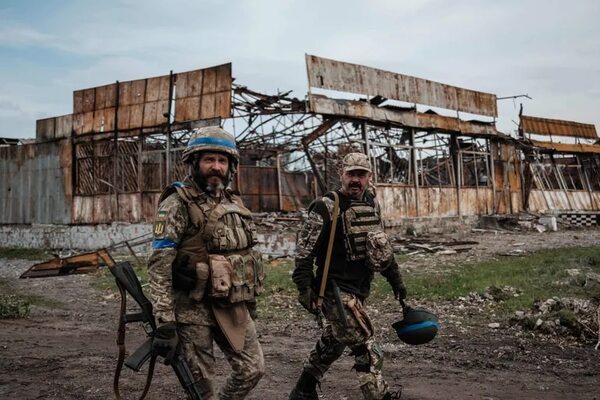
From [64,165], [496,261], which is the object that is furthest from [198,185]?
[64,165]

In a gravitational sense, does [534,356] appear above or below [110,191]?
below

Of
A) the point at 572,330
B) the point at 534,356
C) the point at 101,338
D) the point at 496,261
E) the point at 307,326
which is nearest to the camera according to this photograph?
the point at 534,356

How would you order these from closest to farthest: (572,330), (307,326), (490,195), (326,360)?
(326,360) → (572,330) → (307,326) → (490,195)

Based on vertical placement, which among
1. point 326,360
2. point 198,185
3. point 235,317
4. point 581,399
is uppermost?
point 198,185

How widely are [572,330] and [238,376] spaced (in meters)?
4.41

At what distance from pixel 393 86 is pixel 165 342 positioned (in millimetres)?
15088

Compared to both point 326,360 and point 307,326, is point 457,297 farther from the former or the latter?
point 326,360

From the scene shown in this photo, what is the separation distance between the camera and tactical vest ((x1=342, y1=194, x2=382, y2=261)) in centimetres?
385

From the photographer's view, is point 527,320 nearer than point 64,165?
Yes

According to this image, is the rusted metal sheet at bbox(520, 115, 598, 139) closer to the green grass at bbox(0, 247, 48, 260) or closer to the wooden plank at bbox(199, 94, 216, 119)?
the wooden plank at bbox(199, 94, 216, 119)

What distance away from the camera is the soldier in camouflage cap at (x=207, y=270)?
9.57ft

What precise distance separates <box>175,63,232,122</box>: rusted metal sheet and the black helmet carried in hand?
35.8 feet

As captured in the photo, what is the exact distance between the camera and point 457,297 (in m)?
8.07

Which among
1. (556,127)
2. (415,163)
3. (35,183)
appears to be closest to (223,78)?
(415,163)
